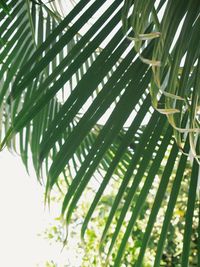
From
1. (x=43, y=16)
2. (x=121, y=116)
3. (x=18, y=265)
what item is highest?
(x=43, y=16)

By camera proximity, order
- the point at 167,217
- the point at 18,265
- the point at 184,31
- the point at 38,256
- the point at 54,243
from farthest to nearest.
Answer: the point at 18,265 < the point at 38,256 < the point at 54,243 < the point at 167,217 < the point at 184,31

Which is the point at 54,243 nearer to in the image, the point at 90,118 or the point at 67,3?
the point at 67,3

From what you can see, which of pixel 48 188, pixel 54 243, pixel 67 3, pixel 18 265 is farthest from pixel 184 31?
pixel 18 265

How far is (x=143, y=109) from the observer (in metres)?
0.60

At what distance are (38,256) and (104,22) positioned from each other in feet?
18.3

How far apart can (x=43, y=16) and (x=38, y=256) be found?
504 cm

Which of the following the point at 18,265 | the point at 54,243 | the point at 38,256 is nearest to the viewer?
the point at 54,243

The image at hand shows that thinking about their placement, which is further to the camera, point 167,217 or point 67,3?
point 67,3

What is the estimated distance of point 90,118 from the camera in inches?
23.4

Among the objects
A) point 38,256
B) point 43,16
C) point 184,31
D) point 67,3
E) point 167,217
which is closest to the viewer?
point 184,31

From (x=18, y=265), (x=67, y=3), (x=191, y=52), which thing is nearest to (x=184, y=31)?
(x=191, y=52)

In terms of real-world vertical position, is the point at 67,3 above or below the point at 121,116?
above

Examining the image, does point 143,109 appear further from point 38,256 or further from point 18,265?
point 18,265

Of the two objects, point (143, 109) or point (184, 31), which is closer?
point (184, 31)
